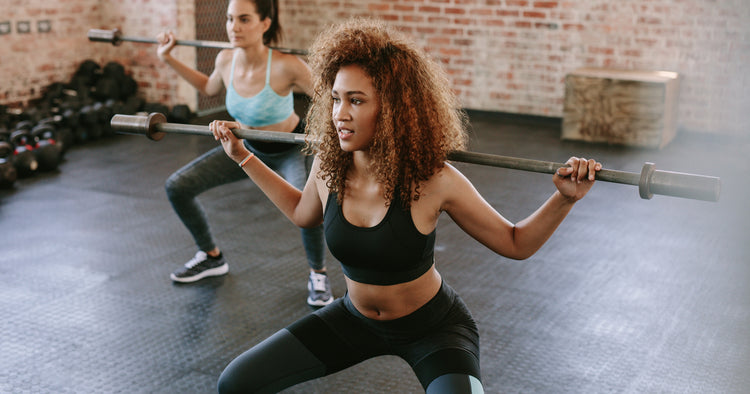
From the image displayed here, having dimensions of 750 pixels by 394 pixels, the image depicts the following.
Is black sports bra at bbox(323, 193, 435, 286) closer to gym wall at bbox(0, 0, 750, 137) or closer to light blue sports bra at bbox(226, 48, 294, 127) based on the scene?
light blue sports bra at bbox(226, 48, 294, 127)

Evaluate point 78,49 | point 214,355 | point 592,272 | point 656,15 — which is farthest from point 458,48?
point 214,355

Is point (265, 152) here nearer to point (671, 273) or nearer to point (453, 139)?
point (453, 139)

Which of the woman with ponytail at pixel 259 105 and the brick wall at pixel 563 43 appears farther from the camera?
the brick wall at pixel 563 43

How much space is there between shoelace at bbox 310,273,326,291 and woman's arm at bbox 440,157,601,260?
4.94ft

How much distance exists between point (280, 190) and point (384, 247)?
44cm

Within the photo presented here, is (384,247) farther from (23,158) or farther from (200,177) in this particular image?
(23,158)

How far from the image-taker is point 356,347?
187cm

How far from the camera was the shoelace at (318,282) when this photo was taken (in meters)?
3.25

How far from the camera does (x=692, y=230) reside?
4.20m

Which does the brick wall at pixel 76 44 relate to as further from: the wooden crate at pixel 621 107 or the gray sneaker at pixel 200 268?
the gray sneaker at pixel 200 268

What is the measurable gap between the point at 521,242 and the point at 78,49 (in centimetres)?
597

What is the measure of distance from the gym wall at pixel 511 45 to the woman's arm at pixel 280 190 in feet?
15.5

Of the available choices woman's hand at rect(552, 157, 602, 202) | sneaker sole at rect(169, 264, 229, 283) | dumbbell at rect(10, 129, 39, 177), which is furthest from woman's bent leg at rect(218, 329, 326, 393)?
dumbbell at rect(10, 129, 39, 177)

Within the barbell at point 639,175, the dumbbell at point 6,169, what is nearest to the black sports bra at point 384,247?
the barbell at point 639,175
